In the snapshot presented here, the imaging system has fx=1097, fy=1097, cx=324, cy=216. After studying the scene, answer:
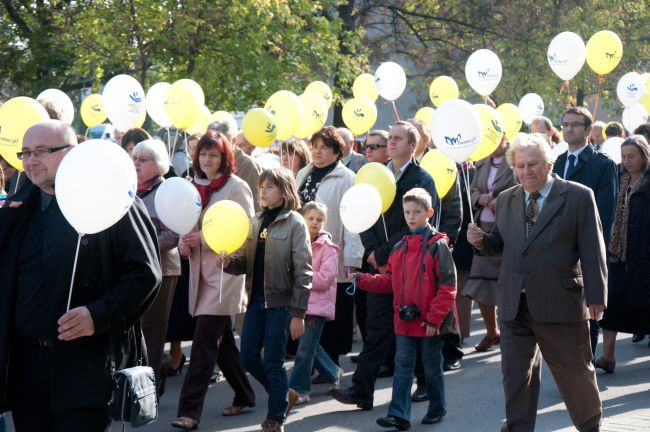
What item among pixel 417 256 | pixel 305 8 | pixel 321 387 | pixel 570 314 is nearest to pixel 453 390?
pixel 321 387

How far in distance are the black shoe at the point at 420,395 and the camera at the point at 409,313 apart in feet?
4.18

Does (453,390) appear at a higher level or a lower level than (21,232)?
lower

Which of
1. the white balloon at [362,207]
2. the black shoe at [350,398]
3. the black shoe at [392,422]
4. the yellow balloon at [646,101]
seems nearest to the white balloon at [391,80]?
the yellow balloon at [646,101]

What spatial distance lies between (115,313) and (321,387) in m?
4.83

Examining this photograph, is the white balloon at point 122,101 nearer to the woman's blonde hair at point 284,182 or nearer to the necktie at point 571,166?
the woman's blonde hair at point 284,182

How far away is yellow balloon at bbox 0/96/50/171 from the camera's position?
8266 mm

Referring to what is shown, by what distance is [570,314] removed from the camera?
6812 millimetres

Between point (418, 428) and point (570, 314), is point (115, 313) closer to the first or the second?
point (570, 314)

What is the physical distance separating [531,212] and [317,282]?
222cm

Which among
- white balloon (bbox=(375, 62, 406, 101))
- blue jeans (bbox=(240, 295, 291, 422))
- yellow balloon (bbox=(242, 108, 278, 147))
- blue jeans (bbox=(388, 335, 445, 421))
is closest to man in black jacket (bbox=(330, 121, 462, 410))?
blue jeans (bbox=(388, 335, 445, 421))

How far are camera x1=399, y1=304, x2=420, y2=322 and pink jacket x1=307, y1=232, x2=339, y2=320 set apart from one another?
0.90 metres

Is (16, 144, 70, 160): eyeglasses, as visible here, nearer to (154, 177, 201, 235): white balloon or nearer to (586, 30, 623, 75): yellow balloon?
(154, 177, 201, 235): white balloon

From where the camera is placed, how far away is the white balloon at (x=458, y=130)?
329 inches

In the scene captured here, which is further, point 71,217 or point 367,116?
point 367,116
